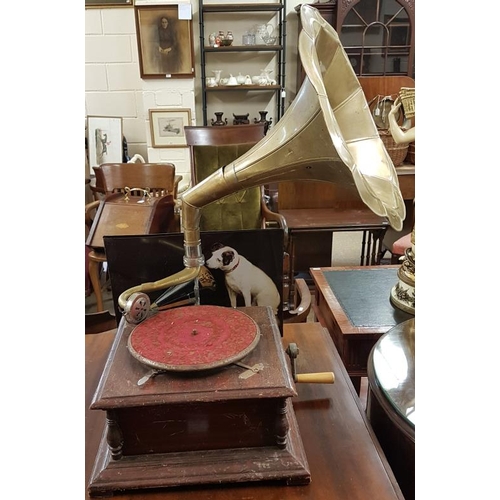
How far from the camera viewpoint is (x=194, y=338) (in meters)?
0.77

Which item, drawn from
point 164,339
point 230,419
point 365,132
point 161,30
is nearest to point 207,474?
point 230,419

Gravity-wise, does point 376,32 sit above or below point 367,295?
above

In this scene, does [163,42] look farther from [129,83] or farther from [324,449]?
[324,449]

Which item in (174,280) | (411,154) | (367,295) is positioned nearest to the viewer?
(174,280)

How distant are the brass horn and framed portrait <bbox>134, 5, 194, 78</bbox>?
276 centimetres

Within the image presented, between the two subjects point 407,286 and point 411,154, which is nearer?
point 407,286

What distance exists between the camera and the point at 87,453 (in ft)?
2.53

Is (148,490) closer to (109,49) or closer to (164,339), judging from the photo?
(164,339)

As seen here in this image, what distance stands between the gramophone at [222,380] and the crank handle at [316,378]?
9 centimetres

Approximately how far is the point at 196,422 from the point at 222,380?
89 mm

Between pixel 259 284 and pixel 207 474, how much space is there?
1.53 ft

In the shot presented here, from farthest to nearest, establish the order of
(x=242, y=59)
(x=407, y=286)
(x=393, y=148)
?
(x=242, y=59), (x=393, y=148), (x=407, y=286)

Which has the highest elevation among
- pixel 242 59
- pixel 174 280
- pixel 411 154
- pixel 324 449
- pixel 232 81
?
pixel 242 59

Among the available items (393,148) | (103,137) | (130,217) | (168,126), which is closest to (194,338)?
(130,217)
